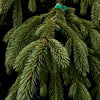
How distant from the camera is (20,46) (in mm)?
1044

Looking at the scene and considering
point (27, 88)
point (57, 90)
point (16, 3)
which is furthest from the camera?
point (16, 3)

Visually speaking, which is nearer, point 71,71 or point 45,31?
point 45,31

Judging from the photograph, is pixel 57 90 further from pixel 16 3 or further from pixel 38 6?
pixel 38 6

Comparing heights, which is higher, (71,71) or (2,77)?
(71,71)

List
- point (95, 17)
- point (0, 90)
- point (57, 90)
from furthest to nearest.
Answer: point (0, 90) → point (95, 17) → point (57, 90)

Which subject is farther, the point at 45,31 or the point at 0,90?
the point at 0,90

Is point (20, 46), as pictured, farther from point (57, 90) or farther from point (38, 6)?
point (38, 6)

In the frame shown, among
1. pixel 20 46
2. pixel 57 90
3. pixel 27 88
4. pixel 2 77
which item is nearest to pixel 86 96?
pixel 57 90

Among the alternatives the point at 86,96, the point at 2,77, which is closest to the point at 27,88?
the point at 86,96

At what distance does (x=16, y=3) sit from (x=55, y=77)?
737 millimetres

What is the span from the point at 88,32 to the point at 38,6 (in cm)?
99

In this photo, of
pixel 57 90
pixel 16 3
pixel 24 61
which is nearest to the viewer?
pixel 24 61

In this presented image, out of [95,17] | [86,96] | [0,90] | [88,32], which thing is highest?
[95,17]

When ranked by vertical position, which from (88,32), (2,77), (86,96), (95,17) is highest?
(95,17)
